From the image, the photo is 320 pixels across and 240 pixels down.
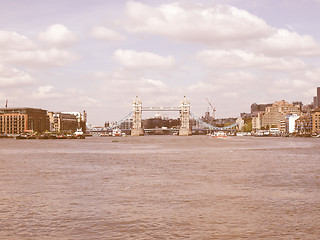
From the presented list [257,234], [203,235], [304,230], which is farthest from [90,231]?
[304,230]

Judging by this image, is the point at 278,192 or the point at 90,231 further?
the point at 278,192

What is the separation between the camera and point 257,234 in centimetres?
1470

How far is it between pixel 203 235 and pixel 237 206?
5.25 m

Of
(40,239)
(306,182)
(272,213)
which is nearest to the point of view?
(40,239)

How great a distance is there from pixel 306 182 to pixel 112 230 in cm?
1669

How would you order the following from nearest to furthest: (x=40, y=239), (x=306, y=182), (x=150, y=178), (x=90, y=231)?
(x=40, y=239) < (x=90, y=231) < (x=306, y=182) < (x=150, y=178)

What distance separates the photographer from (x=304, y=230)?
49.9 feet

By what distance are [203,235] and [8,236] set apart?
617 centimetres

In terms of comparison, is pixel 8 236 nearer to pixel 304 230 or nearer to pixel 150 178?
pixel 304 230

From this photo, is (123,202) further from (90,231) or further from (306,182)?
(306,182)

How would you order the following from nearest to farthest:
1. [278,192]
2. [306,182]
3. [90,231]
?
[90,231]
[278,192]
[306,182]

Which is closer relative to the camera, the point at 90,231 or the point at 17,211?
the point at 90,231

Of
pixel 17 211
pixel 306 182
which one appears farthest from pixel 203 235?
pixel 306 182

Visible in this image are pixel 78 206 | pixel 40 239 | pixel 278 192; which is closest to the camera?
pixel 40 239
